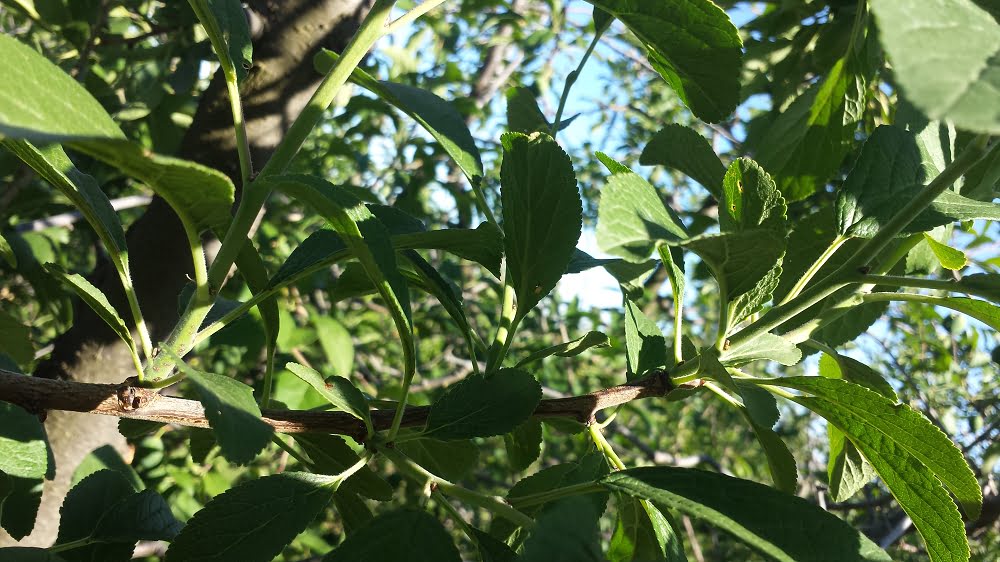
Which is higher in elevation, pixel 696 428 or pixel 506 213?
pixel 506 213

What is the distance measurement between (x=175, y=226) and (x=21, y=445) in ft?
1.51

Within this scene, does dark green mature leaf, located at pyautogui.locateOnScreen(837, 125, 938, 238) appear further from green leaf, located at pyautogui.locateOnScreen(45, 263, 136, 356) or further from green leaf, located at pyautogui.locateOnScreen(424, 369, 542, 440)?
green leaf, located at pyautogui.locateOnScreen(45, 263, 136, 356)

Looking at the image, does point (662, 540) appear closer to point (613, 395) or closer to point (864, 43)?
point (613, 395)

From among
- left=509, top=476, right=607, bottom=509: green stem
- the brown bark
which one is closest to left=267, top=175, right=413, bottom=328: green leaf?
left=509, top=476, right=607, bottom=509: green stem

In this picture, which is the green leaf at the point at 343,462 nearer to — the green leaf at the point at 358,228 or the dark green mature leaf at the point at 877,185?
the green leaf at the point at 358,228

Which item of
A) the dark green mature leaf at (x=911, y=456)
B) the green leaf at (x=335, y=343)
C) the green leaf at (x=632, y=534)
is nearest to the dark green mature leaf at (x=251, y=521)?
the green leaf at (x=632, y=534)

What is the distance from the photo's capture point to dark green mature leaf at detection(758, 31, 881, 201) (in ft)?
2.43

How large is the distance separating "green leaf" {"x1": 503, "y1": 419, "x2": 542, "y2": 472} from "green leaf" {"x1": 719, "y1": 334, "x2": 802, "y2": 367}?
202mm

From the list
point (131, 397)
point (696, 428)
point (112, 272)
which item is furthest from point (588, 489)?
point (696, 428)

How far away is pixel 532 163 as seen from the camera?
1.78ft

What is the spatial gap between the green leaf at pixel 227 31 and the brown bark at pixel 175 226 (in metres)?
0.38

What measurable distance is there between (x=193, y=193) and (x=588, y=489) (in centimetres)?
33

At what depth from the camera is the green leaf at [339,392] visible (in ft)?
1.69

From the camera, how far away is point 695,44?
55 centimetres
